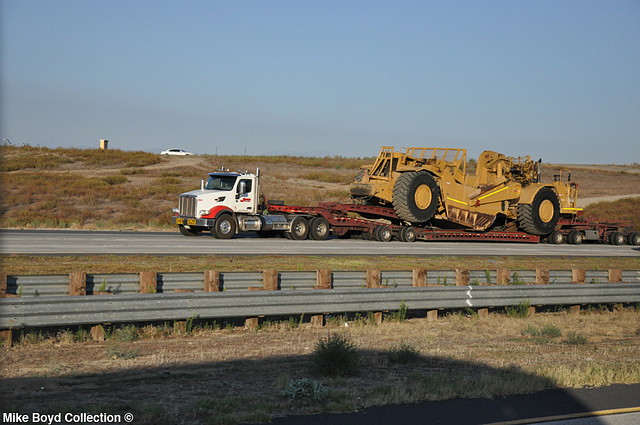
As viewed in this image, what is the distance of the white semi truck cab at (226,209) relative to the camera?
25.4 meters

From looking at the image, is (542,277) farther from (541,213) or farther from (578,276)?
(541,213)

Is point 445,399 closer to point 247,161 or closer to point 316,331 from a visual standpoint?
point 316,331

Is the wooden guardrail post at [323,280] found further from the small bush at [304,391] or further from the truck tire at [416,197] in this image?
the truck tire at [416,197]

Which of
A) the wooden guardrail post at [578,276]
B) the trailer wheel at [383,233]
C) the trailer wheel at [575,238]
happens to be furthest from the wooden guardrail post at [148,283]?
the trailer wheel at [575,238]

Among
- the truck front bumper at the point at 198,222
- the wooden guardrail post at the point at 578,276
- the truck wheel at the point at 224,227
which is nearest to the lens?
the wooden guardrail post at the point at 578,276

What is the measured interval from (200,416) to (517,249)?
75.6 feet

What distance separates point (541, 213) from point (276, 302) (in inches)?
916

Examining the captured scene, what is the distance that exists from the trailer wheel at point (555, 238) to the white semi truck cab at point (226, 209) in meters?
13.6

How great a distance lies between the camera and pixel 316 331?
35.5 feet

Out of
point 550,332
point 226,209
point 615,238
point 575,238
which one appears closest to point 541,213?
point 575,238

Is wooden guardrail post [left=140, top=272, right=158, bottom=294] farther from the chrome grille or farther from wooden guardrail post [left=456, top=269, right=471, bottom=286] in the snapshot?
the chrome grille

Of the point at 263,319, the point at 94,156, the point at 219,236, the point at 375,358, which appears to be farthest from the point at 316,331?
the point at 94,156

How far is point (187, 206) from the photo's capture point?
2559 cm

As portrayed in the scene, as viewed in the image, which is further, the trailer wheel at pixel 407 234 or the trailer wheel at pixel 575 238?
the trailer wheel at pixel 575 238
